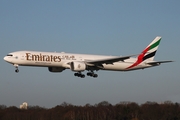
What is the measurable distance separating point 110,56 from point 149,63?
20.8ft

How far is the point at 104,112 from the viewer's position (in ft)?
352

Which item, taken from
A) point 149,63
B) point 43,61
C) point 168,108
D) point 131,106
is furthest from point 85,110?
point 43,61

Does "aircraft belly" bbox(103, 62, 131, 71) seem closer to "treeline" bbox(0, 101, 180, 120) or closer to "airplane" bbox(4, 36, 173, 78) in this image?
"airplane" bbox(4, 36, 173, 78)

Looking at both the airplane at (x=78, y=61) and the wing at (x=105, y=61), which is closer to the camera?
the airplane at (x=78, y=61)

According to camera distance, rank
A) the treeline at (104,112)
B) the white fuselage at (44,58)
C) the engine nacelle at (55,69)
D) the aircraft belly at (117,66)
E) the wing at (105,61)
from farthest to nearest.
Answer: the treeline at (104,112), the aircraft belly at (117,66), the engine nacelle at (55,69), the wing at (105,61), the white fuselage at (44,58)

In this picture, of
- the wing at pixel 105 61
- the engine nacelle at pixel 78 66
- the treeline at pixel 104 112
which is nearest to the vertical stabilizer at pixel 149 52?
the wing at pixel 105 61

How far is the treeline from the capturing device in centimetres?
9938

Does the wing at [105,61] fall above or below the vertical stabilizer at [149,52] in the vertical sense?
below

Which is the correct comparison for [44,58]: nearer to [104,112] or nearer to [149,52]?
[149,52]

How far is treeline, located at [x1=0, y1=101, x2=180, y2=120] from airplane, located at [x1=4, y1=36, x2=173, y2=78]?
30768 mm

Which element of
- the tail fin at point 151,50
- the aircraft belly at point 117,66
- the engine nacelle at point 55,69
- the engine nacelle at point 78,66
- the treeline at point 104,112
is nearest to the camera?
the engine nacelle at point 78,66

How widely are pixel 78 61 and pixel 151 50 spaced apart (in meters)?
15.3

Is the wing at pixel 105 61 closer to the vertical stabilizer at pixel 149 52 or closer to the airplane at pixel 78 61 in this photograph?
the airplane at pixel 78 61

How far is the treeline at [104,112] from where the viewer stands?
→ 9938 centimetres
